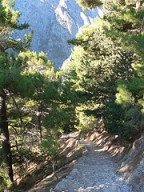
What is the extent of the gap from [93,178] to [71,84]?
→ 6916mm

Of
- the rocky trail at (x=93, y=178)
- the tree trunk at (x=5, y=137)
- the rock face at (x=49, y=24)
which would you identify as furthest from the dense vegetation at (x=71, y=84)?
the rock face at (x=49, y=24)

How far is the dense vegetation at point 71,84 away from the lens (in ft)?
63.2

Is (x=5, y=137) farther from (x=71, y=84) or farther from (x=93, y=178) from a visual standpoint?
(x=71, y=84)

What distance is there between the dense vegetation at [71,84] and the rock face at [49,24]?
137985 millimetres

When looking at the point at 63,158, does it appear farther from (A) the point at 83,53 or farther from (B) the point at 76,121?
(B) the point at 76,121

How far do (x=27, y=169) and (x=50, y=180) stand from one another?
7384 millimetres

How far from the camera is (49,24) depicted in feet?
595

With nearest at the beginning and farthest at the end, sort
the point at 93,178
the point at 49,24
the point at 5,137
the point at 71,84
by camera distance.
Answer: the point at 93,178
the point at 5,137
the point at 71,84
the point at 49,24

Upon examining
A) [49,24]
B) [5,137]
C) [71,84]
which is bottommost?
[5,137]

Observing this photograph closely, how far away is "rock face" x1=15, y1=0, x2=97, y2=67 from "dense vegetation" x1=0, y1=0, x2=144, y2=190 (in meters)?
138

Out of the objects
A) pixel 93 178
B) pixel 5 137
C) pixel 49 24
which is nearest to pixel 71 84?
pixel 5 137

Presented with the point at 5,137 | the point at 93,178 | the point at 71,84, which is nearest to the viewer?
the point at 93,178

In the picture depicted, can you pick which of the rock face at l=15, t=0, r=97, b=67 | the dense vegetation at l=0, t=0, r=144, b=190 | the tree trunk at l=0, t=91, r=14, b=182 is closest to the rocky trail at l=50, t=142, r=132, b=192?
the dense vegetation at l=0, t=0, r=144, b=190

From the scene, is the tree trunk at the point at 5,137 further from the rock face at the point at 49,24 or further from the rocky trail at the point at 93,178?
the rock face at the point at 49,24
